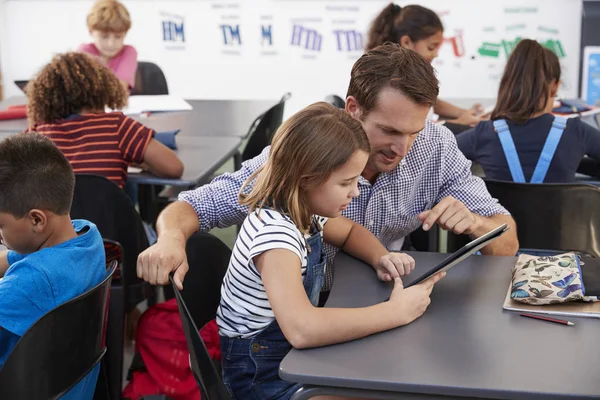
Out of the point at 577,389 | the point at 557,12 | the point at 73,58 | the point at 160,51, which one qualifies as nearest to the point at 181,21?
the point at 160,51

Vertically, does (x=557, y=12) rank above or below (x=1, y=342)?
above

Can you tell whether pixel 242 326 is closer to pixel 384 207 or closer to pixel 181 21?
pixel 384 207

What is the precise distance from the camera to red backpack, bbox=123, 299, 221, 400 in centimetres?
176

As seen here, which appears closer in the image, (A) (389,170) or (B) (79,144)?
(A) (389,170)

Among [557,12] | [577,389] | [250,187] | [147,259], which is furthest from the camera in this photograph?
[557,12]

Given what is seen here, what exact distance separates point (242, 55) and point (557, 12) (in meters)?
2.46

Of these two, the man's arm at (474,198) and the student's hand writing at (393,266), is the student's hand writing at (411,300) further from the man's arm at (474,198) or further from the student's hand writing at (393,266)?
the man's arm at (474,198)

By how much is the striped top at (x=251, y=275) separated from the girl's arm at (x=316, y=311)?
0.13 feet

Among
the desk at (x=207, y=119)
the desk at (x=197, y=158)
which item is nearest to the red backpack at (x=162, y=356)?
the desk at (x=197, y=158)

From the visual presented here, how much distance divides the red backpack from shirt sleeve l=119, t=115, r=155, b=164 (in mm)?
1094

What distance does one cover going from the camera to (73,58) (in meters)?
2.88

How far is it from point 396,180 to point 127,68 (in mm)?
2684

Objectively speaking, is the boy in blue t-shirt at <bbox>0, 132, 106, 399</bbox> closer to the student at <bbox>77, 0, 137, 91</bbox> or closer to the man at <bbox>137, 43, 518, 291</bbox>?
the man at <bbox>137, 43, 518, 291</bbox>

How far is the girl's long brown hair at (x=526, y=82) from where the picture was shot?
2945mm
